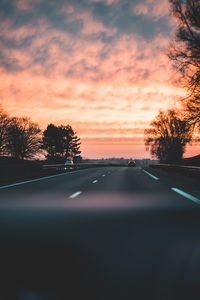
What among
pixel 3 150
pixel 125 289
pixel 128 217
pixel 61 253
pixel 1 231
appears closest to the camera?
pixel 125 289

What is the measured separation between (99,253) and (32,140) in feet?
254

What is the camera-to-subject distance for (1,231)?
6.04m

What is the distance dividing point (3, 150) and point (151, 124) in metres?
31.2

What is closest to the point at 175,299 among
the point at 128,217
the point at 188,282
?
the point at 188,282

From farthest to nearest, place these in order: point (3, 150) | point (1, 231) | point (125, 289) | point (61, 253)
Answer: point (3, 150)
point (1, 231)
point (61, 253)
point (125, 289)

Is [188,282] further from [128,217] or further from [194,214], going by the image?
[194,214]

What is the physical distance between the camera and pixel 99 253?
→ 4.76 metres

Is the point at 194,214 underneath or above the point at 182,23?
underneath

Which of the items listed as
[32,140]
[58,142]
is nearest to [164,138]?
[32,140]

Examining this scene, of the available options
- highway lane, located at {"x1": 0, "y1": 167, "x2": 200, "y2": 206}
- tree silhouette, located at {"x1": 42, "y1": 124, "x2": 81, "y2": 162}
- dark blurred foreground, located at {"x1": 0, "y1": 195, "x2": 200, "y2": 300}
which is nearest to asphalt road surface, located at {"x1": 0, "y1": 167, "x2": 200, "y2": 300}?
dark blurred foreground, located at {"x1": 0, "y1": 195, "x2": 200, "y2": 300}

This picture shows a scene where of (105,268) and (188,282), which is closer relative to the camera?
(188,282)

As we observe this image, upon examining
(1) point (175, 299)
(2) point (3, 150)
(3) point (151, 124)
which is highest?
(3) point (151, 124)

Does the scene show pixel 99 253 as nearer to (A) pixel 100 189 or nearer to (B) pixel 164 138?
(A) pixel 100 189

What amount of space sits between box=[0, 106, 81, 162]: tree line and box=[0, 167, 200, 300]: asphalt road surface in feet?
202
